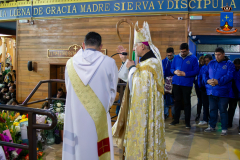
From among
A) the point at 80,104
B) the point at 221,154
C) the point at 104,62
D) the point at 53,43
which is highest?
the point at 53,43

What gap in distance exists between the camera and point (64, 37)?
8266 mm

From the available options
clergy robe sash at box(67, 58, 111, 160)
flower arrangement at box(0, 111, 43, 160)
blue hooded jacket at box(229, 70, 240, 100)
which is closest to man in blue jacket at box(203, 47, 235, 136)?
blue hooded jacket at box(229, 70, 240, 100)

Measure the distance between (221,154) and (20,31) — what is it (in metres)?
7.91

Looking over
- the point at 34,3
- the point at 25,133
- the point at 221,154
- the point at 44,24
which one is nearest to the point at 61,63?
the point at 44,24

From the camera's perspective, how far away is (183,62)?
5113mm

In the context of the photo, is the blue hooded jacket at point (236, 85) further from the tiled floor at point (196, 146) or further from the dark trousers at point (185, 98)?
the dark trousers at point (185, 98)

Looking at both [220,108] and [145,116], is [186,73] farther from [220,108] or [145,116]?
[145,116]

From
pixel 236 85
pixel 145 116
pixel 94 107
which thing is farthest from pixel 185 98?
pixel 94 107

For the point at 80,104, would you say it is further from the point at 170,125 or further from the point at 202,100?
the point at 202,100

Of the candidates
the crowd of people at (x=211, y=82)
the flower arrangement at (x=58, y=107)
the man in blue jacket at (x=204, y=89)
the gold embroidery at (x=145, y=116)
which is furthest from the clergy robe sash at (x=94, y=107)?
the man in blue jacket at (x=204, y=89)

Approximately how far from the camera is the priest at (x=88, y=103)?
7.70 ft

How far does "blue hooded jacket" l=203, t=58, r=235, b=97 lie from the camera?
4.55 metres

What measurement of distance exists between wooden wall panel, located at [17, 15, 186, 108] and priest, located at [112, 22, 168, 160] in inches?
178

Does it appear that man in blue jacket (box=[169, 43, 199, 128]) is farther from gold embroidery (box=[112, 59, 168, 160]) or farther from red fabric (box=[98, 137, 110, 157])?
red fabric (box=[98, 137, 110, 157])
